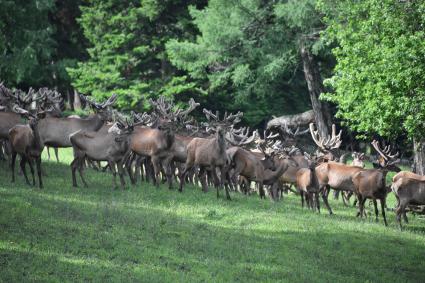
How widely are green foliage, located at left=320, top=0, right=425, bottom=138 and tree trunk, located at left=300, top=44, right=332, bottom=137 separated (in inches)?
539

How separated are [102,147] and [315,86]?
20.3m

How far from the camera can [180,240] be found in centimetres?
1636

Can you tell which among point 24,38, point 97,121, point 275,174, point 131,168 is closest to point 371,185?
point 275,174

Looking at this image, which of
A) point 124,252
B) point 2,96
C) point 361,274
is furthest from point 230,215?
point 2,96

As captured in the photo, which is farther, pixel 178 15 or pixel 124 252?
pixel 178 15

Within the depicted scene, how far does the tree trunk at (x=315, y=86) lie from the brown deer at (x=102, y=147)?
18.6 metres

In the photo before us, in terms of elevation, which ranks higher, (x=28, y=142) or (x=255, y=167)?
(x=28, y=142)

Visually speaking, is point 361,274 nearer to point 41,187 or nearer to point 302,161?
point 41,187

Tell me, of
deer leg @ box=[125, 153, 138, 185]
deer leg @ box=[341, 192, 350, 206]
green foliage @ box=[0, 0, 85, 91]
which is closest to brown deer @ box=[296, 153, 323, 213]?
deer leg @ box=[341, 192, 350, 206]

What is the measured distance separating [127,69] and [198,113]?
4.66m

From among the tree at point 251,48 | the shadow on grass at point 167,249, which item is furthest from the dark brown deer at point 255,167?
the tree at point 251,48

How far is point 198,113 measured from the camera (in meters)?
43.1

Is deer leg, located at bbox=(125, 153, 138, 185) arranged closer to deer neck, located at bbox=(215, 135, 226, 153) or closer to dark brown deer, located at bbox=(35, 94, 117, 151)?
dark brown deer, located at bbox=(35, 94, 117, 151)

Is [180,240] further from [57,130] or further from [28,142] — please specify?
[57,130]
